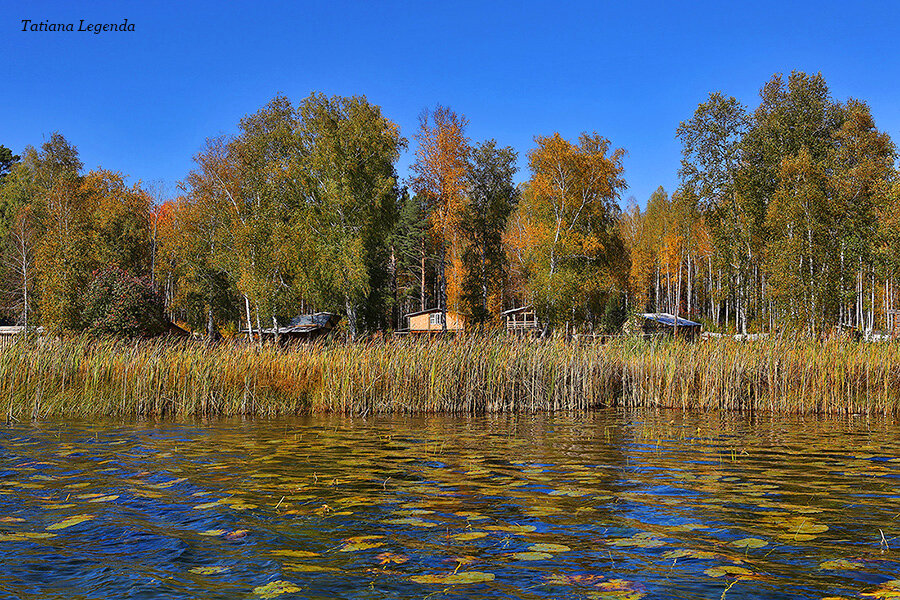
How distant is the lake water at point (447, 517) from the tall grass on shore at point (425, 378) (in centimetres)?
320

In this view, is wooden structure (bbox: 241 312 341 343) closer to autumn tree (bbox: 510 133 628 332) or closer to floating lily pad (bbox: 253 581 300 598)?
autumn tree (bbox: 510 133 628 332)

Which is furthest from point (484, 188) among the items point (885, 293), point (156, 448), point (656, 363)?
point (156, 448)

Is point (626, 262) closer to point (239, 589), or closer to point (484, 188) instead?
point (484, 188)

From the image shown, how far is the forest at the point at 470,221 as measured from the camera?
31734mm

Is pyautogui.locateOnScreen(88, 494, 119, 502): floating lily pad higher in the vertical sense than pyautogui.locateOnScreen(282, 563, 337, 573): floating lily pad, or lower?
higher

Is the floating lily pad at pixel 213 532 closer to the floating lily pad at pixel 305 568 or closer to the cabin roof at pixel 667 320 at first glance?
the floating lily pad at pixel 305 568

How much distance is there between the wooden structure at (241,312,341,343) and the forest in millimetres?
2528

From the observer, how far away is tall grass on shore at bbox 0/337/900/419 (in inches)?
576

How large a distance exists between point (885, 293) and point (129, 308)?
43.4 meters

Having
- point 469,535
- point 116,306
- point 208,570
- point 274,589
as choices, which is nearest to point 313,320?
point 116,306

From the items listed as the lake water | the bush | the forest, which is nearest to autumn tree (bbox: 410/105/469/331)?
the forest

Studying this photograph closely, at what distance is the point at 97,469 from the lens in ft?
28.3

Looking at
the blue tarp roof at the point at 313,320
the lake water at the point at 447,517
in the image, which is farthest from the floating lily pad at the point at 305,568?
the blue tarp roof at the point at 313,320

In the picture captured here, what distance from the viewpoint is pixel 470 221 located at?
140ft
